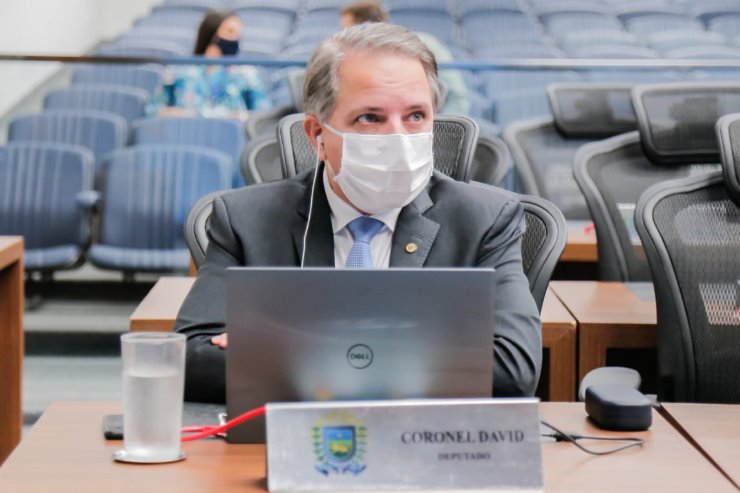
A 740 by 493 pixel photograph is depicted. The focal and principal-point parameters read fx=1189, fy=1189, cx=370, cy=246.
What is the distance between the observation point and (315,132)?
1902 millimetres

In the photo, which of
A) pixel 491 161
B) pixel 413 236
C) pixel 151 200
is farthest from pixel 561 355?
pixel 151 200

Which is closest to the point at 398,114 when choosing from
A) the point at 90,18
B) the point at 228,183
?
the point at 228,183

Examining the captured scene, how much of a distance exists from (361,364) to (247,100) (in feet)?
16.6

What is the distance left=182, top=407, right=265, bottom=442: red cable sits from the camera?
1418 mm

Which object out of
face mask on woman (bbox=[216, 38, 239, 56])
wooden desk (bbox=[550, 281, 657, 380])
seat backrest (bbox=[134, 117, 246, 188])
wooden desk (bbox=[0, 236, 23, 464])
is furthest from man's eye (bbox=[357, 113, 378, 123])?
face mask on woman (bbox=[216, 38, 239, 56])

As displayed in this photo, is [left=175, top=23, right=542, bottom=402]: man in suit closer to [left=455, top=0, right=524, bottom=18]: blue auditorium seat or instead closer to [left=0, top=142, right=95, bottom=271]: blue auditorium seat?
[left=0, top=142, right=95, bottom=271]: blue auditorium seat

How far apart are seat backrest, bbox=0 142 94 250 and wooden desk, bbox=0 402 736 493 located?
356cm

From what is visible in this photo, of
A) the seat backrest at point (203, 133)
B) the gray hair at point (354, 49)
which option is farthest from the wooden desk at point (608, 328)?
the seat backrest at point (203, 133)

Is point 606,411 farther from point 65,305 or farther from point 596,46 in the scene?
point 596,46

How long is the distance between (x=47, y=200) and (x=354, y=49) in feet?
11.7

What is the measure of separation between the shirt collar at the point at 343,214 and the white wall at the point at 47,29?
6.93 metres

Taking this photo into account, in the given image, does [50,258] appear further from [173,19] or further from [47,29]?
[173,19]

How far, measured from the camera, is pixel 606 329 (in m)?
2.56

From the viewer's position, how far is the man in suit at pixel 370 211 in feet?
5.77
